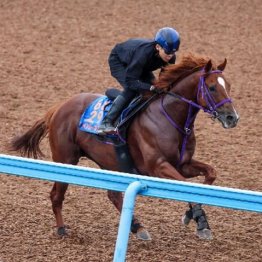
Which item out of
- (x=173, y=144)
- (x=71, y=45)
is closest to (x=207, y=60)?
(x=173, y=144)

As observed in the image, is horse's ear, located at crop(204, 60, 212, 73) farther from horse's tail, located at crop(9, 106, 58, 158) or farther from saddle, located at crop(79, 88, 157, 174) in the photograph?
horse's tail, located at crop(9, 106, 58, 158)

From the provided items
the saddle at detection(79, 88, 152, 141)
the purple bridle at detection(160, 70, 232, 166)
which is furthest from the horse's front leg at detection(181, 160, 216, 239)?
the saddle at detection(79, 88, 152, 141)

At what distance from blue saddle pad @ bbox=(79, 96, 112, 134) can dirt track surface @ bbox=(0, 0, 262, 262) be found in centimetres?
95

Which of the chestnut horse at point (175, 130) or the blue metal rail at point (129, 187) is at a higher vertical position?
the blue metal rail at point (129, 187)

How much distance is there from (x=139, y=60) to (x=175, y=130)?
0.71 m

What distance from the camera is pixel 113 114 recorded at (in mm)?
7488

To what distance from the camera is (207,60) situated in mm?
7328

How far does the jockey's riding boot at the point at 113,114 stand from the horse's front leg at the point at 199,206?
777 millimetres

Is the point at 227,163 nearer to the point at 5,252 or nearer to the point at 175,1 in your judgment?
the point at 5,252

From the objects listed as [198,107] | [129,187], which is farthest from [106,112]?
[129,187]

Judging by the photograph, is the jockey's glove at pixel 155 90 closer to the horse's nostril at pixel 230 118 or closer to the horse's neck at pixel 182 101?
the horse's neck at pixel 182 101

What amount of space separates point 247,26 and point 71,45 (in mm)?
3904

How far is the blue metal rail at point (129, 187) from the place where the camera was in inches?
182

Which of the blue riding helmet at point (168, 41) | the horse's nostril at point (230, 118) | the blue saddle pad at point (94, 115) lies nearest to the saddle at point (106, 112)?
the blue saddle pad at point (94, 115)
